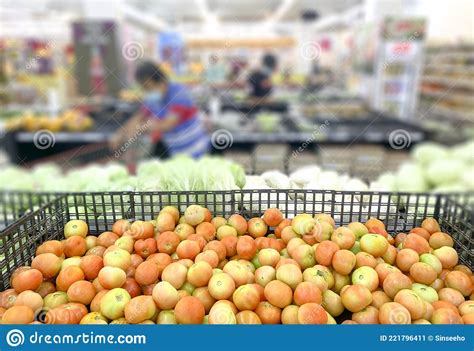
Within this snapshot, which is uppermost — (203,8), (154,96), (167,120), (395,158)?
(203,8)

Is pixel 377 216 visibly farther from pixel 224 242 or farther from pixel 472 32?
pixel 472 32

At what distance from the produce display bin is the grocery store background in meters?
0.20

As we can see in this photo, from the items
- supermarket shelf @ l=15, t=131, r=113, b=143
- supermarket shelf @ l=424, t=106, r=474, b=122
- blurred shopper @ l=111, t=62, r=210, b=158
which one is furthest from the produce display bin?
supermarket shelf @ l=424, t=106, r=474, b=122

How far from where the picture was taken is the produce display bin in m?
1.72

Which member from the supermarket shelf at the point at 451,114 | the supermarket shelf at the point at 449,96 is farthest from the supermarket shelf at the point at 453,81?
the supermarket shelf at the point at 451,114

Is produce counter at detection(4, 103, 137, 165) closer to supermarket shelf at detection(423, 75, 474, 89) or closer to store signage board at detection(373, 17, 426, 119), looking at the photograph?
store signage board at detection(373, 17, 426, 119)

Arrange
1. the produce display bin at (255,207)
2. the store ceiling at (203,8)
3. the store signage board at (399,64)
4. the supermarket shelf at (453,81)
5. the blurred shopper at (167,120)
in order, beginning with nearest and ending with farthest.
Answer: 1. the produce display bin at (255,207)
2. the blurred shopper at (167,120)
3. the store signage board at (399,64)
4. the supermarket shelf at (453,81)
5. the store ceiling at (203,8)

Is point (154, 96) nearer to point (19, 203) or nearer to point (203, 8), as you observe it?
point (19, 203)

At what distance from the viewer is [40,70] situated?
30.4ft
